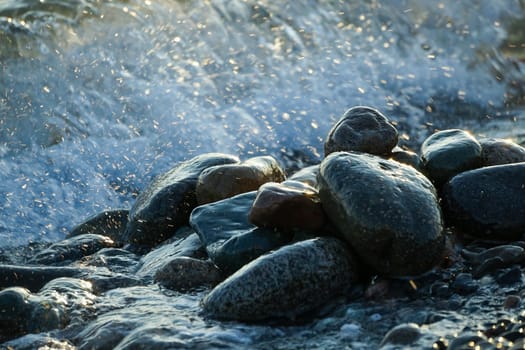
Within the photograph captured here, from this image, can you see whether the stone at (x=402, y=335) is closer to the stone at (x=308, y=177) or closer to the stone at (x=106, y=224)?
the stone at (x=308, y=177)

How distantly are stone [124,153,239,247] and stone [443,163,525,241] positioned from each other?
1.61 meters

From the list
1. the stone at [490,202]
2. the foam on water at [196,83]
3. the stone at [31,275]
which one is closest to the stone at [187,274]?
the stone at [31,275]

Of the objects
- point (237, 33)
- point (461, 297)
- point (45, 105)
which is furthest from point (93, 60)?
point (461, 297)

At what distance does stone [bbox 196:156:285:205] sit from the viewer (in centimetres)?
463

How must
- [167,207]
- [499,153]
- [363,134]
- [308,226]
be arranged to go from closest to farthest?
1. [308,226]
2. [499,153]
3. [363,134]
4. [167,207]

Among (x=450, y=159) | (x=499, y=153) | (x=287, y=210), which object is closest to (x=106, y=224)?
(x=287, y=210)

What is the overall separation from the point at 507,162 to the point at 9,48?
252 inches

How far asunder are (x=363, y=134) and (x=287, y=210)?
0.92 meters

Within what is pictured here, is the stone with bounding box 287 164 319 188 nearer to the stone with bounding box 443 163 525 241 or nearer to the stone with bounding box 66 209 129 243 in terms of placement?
the stone with bounding box 443 163 525 241

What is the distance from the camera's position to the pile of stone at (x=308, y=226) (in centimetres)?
345

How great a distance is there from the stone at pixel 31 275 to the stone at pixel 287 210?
1.10m

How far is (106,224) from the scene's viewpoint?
5766mm

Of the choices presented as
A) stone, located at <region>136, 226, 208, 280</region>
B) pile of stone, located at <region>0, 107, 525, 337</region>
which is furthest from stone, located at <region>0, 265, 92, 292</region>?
stone, located at <region>136, 226, 208, 280</region>

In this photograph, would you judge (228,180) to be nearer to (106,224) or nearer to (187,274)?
(187,274)
